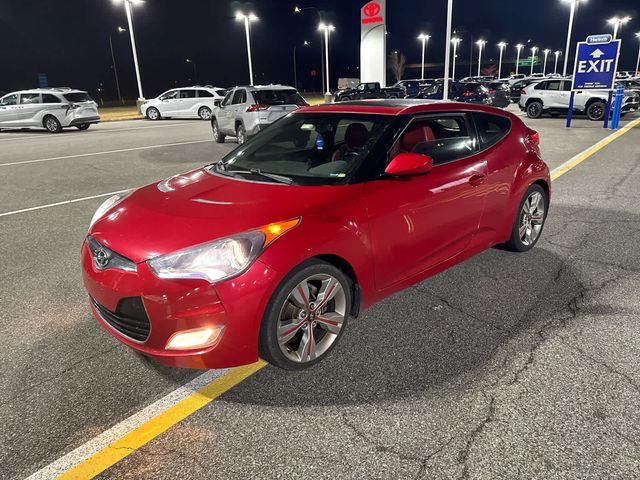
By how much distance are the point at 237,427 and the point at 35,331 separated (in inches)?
77.6

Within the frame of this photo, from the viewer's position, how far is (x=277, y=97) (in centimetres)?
1369

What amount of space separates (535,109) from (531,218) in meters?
18.8

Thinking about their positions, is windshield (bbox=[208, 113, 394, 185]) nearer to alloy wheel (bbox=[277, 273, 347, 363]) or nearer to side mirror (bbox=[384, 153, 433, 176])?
side mirror (bbox=[384, 153, 433, 176])

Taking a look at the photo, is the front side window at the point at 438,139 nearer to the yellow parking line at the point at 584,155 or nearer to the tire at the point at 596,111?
the yellow parking line at the point at 584,155

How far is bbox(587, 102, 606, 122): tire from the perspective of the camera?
18.9m

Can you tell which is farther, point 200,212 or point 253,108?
point 253,108

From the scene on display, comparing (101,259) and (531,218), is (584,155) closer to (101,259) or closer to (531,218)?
(531,218)

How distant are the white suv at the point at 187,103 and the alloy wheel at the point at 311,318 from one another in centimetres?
2332

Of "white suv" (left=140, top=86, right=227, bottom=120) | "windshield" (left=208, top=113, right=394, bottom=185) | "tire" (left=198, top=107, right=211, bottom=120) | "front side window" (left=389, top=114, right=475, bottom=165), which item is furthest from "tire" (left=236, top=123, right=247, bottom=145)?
"tire" (left=198, top=107, right=211, bottom=120)

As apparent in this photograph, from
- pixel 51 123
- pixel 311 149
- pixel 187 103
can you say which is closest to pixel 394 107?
pixel 311 149

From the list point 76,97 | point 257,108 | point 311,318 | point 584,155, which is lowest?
point 584,155

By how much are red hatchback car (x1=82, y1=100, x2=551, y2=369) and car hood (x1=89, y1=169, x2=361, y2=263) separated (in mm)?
11

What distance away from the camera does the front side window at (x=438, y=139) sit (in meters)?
3.59

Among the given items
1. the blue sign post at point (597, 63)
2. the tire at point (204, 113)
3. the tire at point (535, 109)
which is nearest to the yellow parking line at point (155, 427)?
the blue sign post at point (597, 63)
